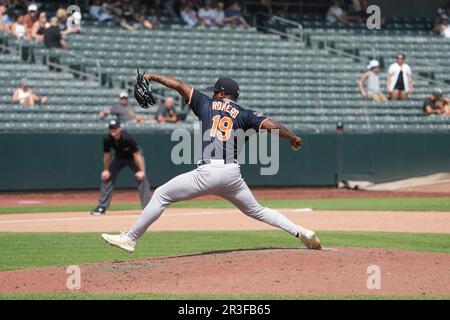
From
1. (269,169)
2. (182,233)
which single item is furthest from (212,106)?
(269,169)

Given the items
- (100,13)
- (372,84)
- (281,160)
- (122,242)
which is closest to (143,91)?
(122,242)

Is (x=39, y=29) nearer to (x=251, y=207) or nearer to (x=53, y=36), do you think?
(x=53, y=36)

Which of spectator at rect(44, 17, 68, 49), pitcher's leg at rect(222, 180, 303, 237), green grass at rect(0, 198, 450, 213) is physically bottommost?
green grass at rect(0, 198, 450, 213)

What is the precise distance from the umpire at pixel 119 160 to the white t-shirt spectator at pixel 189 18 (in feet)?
38.9

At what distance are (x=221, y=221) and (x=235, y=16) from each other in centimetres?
1384

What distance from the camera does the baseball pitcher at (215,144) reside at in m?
9.64

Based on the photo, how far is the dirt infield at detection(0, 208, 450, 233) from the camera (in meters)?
15.0

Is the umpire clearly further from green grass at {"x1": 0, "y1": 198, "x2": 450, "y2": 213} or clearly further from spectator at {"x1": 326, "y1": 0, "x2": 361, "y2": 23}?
spectator at {"x1": 326, "y1": 0, "x2": 361, "y2": 23}

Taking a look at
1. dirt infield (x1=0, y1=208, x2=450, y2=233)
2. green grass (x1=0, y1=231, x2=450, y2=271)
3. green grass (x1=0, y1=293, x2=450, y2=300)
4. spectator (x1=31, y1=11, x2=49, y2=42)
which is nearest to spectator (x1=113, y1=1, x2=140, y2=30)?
spectator (x1=31, y1=11, x2=49, y2=42)

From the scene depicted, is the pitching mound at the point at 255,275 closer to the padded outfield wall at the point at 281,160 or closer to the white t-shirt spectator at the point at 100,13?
the padded outfield wall at the point at 281,160

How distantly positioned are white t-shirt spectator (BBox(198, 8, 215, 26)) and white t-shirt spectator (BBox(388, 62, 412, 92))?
5.60 m

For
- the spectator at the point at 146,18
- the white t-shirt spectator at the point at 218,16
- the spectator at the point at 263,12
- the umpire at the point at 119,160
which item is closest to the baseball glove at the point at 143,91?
the umpire at the point at 119,160

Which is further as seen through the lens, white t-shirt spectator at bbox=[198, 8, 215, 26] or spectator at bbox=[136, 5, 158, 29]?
white t-shirt spectator at bbox=[198, 8, 215, 26]

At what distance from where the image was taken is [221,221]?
16375mm
